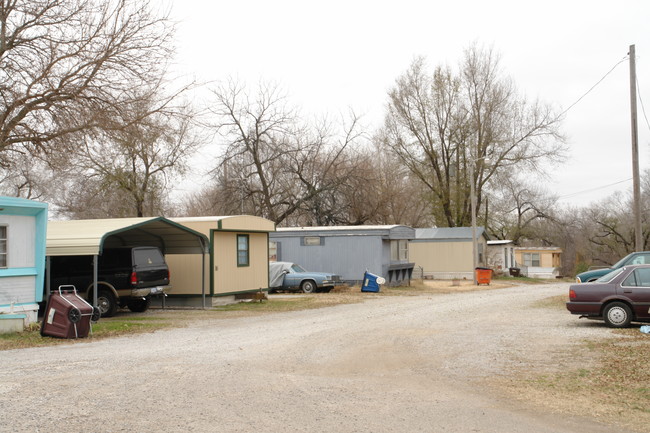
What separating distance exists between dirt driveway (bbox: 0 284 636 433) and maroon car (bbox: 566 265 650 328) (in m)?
0.42

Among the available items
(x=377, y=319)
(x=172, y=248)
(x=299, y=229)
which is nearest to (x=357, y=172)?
(x=299, y=229)

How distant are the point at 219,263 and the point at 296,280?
23.6 feet

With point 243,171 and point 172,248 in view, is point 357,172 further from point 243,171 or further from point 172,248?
point 172,248

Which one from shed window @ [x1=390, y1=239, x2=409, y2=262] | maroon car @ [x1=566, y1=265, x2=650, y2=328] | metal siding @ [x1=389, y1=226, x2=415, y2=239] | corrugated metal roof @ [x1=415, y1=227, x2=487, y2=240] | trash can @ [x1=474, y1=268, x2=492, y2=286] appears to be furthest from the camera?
corrugated metal roof @ [x1=415, y1=227, x2=487, y2=240]

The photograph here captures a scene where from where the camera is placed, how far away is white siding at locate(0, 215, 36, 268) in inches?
622

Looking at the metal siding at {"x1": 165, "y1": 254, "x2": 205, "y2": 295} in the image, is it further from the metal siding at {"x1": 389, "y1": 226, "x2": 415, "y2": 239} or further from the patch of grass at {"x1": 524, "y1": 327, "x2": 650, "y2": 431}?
the patch of grass at {"x1": 524, "y1": 327, "x2": 650, "y2": 431}

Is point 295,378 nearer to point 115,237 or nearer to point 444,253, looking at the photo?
point 115,237

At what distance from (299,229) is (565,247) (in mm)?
45934

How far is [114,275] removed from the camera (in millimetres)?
19516

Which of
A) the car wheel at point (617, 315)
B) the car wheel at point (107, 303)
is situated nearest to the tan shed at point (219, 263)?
the car wheel at point (107, 303)

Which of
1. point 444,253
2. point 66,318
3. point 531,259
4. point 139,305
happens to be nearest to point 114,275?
point 139,305

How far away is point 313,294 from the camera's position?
1126 inches

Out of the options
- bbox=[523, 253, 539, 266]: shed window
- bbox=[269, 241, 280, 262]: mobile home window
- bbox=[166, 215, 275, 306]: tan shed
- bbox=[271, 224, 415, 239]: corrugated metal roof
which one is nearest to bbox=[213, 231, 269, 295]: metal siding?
bbox=[166, 215, 275, 306]: tan shed

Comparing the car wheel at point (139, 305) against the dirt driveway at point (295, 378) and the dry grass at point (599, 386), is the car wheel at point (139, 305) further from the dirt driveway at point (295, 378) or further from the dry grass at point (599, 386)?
the dry grass at point (599, 386)
